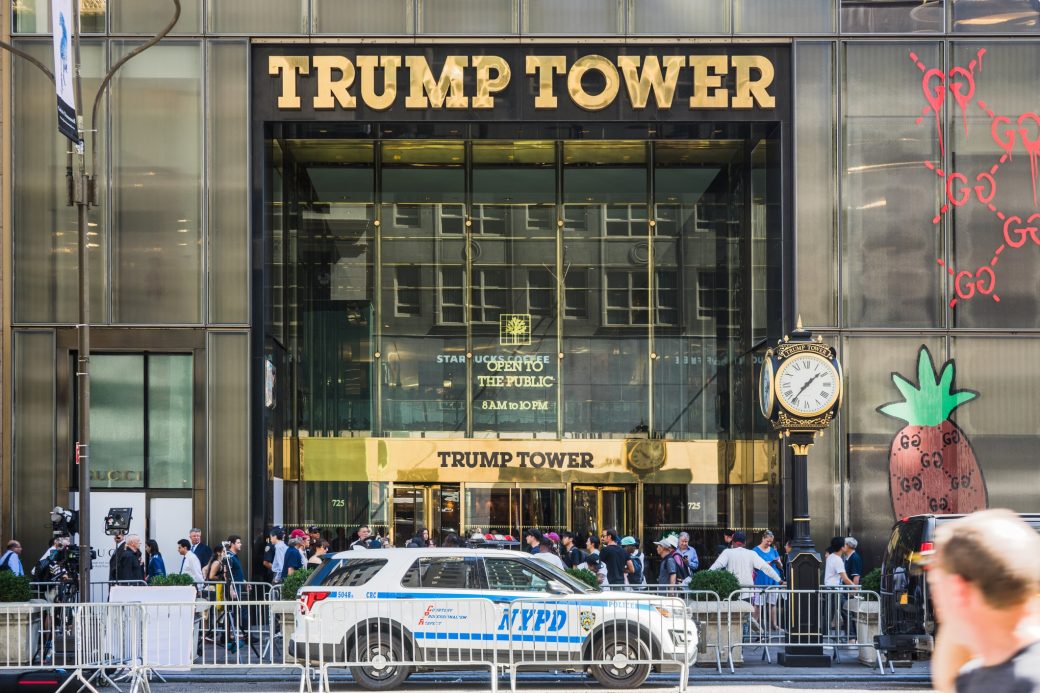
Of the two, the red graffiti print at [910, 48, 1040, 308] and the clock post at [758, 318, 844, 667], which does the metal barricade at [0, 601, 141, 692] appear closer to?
the clock post at [758, 318, 844, 667]

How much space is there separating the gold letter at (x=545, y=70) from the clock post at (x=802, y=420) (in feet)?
26.2

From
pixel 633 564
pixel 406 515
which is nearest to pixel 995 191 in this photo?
pixel 633 564

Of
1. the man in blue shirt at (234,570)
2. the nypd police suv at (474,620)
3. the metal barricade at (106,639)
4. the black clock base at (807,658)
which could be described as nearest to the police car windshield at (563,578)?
the nypd police suv at (474,620)

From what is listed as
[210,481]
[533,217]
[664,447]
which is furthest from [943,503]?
[210,481]

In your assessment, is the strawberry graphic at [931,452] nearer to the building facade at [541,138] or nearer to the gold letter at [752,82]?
the building facade at [541,138]

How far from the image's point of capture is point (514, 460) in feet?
92.8

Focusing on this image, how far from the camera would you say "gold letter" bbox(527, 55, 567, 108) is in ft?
79.8

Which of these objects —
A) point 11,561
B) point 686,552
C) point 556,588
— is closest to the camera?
point 556,588

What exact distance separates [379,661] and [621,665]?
2.55 meters

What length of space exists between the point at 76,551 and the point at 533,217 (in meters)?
12.5

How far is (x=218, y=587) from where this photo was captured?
64.2 ft

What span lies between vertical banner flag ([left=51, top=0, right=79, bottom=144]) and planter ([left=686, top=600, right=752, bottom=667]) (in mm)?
10284

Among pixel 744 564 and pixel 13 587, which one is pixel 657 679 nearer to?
pixel 744 564

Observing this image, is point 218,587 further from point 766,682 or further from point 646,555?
point 646,555
